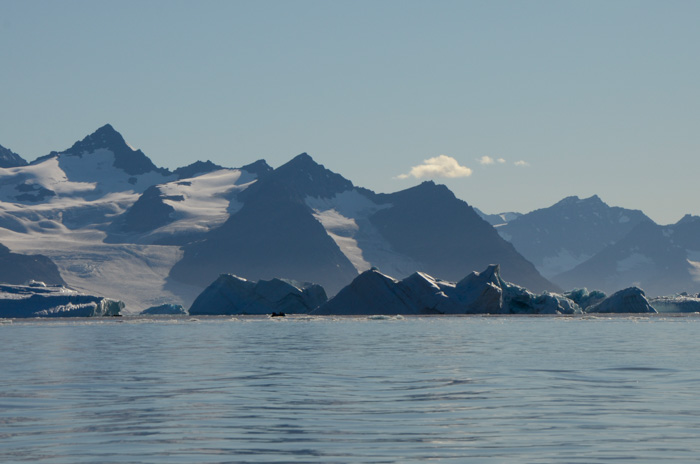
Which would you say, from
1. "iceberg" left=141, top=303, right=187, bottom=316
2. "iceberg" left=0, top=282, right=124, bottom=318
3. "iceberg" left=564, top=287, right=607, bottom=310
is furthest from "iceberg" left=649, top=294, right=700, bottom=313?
"iceberg" left=0, top=282, right=124, bottom=318

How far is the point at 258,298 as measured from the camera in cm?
16475

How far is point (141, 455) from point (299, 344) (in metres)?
42.0

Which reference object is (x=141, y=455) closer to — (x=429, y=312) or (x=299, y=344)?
(x=299, y=344)

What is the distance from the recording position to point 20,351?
2169 inches

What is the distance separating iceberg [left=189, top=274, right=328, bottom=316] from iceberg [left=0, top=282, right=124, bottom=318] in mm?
17027

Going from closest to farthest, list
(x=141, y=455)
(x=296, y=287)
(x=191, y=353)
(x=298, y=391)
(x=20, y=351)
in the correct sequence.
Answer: (x=141, y=455) → (x=298, y=391) → (x=191, y=353) → (x=20, y=351) → (x=296, y=287)

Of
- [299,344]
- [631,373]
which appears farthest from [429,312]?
[631,373]

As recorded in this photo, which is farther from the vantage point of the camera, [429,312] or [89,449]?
[429,312]

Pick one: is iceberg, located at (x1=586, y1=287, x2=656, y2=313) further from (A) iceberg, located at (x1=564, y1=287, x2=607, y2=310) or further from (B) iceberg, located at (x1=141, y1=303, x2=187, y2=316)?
(B) iceberg, located at (x1=141, y1=303, x2=187, y2=316)

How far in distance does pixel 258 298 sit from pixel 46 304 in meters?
33.6

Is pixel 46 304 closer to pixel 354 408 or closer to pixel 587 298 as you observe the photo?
pixel 587 298

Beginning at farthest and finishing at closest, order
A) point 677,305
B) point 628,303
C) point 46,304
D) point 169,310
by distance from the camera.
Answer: point 169,310
point 677,305
point 46,304
point 628,303

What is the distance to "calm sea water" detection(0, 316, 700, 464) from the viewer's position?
19.2 meters

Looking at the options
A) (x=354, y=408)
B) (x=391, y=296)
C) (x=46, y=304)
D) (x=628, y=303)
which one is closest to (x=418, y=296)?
(x=391, y=296)
